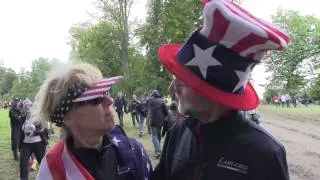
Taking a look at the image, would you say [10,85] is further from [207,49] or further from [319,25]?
[207,49]

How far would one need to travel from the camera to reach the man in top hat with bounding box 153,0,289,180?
87.2 inches

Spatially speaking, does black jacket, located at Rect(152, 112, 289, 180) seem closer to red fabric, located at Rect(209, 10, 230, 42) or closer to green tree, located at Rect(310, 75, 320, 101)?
red fabric, located at Rect(209, 10, 230, 42)

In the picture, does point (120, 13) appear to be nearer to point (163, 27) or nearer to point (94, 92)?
point (163, 27)

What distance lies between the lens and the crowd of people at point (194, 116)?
7.36ft

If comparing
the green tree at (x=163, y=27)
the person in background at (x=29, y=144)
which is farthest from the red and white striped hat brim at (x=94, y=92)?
the green tree at (x=163, y=27)

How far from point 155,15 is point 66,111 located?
28.8m

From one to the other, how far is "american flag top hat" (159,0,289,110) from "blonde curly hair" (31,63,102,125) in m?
0.60

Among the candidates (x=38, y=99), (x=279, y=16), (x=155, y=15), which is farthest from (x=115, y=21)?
(x=38, y=99)

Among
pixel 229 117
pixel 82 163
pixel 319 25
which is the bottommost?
pixel 82 163

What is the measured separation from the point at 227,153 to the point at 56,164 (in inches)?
37.9

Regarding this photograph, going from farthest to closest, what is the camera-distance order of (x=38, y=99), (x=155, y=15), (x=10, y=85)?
(x=10, y=85) < (x=155, y=15) < (x=38, y=99)

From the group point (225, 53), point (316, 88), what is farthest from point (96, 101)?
point (316, 88)

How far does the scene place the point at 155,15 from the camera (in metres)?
31.3

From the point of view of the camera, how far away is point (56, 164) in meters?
→ 2.73
